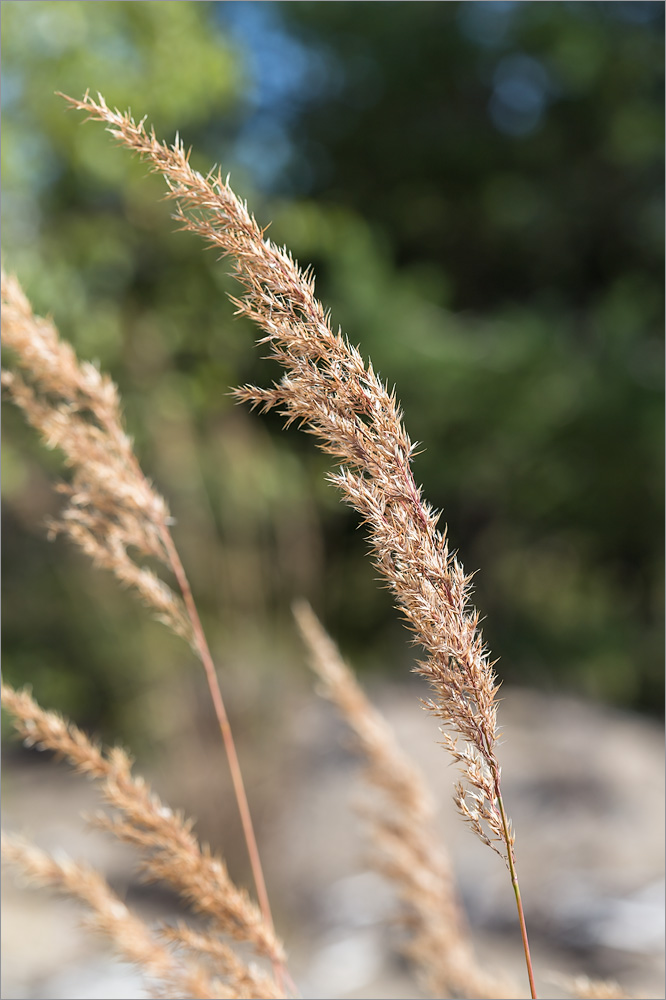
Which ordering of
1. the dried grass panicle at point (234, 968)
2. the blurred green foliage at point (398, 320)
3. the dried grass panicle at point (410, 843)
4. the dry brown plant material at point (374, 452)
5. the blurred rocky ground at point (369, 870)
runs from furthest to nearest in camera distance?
the blurred green foliage at point (398, 320), the blurred rocky ground at point (369, 870), the dried grass panicle at point (410, 843), the dried grass panicle at point (234, 968), the dry brown plant material at point (374, 452)

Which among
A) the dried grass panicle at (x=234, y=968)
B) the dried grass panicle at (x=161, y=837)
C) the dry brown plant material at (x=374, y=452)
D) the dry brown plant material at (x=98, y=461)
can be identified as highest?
the dry brown plant material at (x=98, y=461)

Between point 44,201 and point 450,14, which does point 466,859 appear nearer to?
point 44,201

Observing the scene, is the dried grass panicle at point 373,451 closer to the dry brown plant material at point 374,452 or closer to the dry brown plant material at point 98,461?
the dry brown plant material at point 374,452

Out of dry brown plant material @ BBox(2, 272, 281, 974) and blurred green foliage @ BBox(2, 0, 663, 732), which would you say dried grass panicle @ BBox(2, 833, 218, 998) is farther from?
blurred green foliage @ BBox(2, 0, 663, 732)

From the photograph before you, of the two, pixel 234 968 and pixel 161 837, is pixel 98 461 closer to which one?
pixel 161 837

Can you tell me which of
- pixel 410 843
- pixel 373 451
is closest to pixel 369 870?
pixel 410 843

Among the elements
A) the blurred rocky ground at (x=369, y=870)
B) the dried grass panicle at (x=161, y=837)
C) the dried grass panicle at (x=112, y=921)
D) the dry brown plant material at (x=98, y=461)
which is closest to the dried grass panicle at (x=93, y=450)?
the dry brown plant material at (x=98, y=461)

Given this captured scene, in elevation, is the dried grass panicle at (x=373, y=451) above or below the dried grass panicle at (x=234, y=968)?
above
